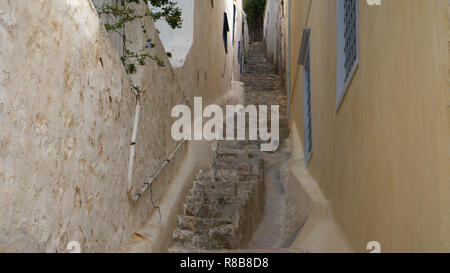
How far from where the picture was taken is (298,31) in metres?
9.40

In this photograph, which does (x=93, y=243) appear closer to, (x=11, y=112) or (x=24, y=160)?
(x=24, y=160)

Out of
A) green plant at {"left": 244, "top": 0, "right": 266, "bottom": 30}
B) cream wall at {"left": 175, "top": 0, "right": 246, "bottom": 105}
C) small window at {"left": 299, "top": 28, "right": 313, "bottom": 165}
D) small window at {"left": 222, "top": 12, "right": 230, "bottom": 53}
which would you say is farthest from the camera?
green plant at {"left": 244, "top": 0, "right": 266, "bottom": 30}

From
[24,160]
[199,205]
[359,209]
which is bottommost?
[199,205]

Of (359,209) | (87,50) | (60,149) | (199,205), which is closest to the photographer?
(60,149)

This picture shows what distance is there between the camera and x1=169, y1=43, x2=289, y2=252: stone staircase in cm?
552

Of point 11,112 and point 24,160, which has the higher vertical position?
point 11,112

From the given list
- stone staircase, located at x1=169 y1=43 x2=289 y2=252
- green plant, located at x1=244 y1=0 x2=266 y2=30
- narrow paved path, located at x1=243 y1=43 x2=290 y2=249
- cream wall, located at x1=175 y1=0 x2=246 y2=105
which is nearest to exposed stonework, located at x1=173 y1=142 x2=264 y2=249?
stone staircase, located at x1=169 y1=43 x2=289 y2=252

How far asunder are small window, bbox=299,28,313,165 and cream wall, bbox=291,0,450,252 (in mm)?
2595

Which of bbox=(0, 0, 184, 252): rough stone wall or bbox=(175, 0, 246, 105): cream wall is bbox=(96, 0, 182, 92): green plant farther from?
bbox=(175, 0, 246, 105): cream wall

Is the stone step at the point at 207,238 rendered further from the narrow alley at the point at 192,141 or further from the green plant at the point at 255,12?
the green plant at the point at 255,12

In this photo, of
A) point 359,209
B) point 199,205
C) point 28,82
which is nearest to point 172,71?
point 199,205

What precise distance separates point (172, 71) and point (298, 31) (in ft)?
12.1

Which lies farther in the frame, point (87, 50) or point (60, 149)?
point (87, 50)
